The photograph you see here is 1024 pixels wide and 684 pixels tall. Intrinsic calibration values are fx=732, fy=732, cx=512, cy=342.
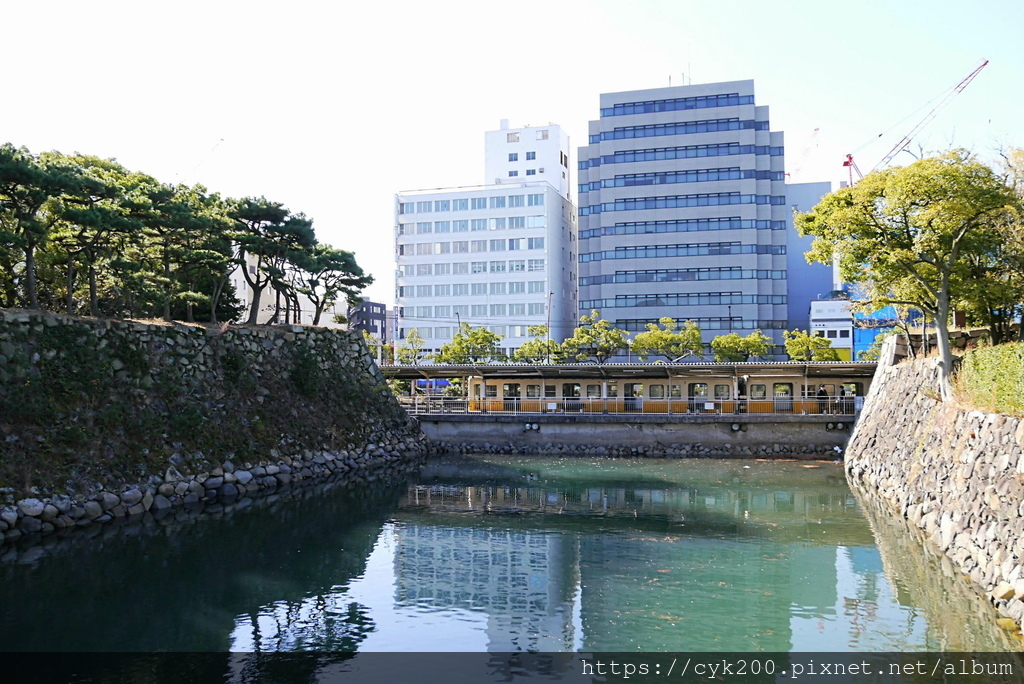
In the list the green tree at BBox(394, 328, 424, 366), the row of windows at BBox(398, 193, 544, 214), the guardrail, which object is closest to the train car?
the guardrail

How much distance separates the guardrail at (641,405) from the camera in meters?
38.9

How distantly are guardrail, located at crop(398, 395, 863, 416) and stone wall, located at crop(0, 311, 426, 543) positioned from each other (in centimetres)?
639

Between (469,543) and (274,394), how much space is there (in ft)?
51.8

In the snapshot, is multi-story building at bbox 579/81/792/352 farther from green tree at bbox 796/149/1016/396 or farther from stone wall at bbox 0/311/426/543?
green tree at bbox 796/149/1016/396

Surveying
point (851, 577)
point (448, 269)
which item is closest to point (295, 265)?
point (851, 577)

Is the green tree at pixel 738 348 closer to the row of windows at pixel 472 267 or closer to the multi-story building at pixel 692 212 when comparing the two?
the multi-story building at pixel 692 212

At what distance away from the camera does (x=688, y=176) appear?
70.5 m

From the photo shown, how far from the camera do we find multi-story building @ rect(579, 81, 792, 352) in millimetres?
69188

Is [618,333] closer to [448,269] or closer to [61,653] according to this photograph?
[448,269]

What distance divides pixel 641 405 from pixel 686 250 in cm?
3289

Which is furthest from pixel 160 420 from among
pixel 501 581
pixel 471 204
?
pixel 471 204

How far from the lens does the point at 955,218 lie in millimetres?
21062

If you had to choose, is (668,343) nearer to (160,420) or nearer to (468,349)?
(468,349)

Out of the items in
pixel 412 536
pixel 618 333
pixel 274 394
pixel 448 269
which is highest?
pixel 448 269
